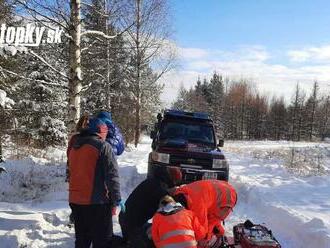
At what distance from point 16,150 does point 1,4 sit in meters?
6.02

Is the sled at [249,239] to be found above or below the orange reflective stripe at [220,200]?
below

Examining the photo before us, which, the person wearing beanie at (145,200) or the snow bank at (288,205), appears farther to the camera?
the snow bank at (288,205)

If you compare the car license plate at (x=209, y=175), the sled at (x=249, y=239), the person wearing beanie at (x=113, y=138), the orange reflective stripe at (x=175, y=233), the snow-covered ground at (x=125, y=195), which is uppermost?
the person wearing beanie at (x=113, y=138)

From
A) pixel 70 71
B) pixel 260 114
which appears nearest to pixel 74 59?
pixel 70 71

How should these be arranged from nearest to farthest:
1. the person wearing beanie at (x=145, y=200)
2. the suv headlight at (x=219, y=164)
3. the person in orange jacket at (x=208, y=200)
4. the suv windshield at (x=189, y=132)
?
the person in orange jacket at (x=208, y=200), the person wearing beanie at (x=145, y=200), the suv headlight at (x=219, y=164), the suv windshield at (x=189, y=132)

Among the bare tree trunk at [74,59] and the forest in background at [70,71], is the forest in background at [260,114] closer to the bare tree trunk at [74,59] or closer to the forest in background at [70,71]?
the forest in background at [70,71]

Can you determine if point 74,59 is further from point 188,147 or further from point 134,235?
point 134,235

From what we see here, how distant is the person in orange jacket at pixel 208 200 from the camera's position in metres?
4.68

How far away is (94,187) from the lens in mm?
5605

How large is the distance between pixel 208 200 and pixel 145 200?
1003 mm
